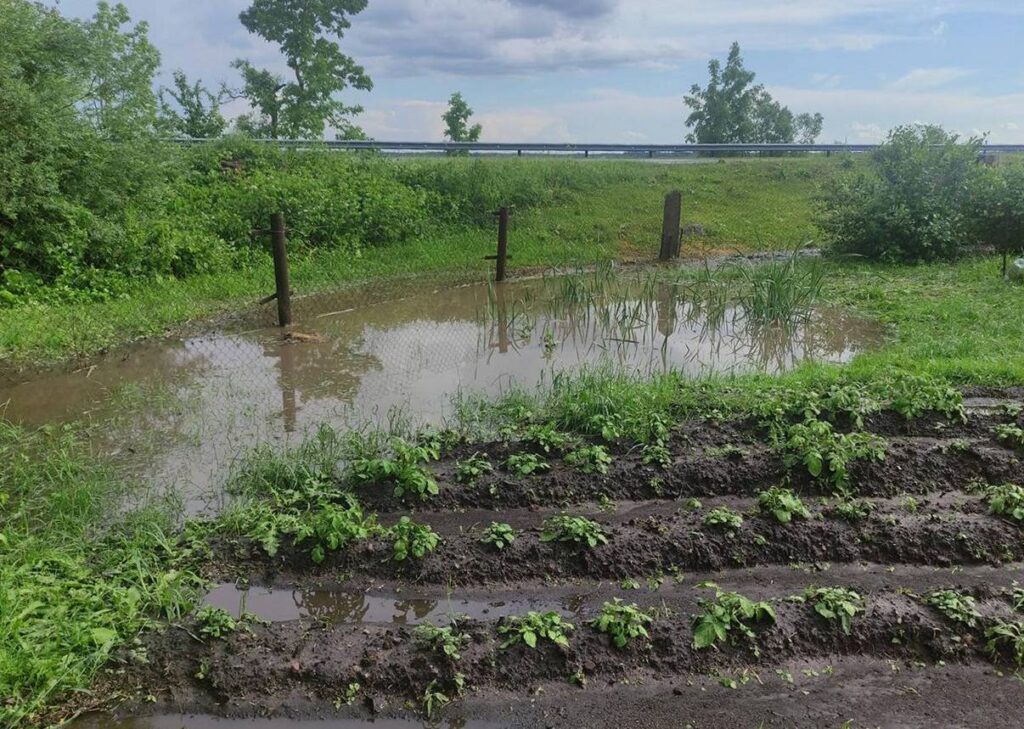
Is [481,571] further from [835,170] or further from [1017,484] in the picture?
[835,170]

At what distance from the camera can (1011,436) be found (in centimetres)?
691

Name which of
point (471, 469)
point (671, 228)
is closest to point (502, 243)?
point (671, 228)

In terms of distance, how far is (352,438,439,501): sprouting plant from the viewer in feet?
20.4

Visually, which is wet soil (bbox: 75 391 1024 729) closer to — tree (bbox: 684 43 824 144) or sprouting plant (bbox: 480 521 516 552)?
sprouting plant (bbox: 480 521 516 552)

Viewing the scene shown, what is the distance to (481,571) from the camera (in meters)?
5.29

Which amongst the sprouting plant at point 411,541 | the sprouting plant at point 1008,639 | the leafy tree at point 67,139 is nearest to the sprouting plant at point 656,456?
the sprouting plant at point 411,541

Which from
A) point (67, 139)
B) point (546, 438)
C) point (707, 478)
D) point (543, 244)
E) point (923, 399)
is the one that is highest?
point (67, 139)

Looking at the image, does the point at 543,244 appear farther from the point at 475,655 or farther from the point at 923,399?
the point at 475,655

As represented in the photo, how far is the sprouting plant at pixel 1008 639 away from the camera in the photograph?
447 centimetres

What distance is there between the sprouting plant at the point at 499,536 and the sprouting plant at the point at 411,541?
0.35 metres

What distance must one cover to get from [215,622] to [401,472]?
2.01 metres

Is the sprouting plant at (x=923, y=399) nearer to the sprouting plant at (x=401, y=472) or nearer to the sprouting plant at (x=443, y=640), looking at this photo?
the sprouting plant at (x=401, y=472)

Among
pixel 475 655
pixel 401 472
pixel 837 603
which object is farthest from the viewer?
pixel 401 472

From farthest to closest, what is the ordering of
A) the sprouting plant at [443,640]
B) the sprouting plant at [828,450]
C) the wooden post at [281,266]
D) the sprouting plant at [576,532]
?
the wooden post at [281,266] → the sprouting plant at [828,450] → the sprouting plant at [576,532] → the sprouting plant at [443,640]
